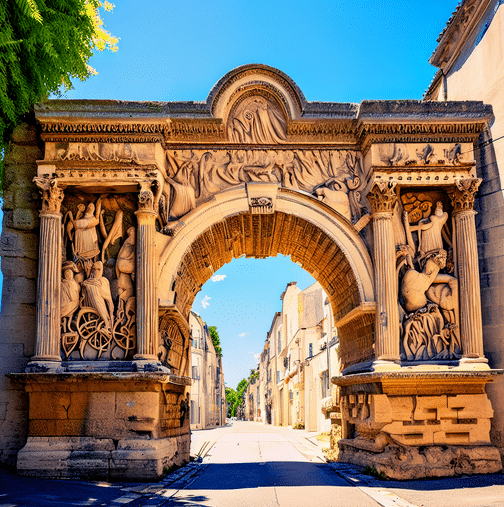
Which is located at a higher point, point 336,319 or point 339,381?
point 336,319

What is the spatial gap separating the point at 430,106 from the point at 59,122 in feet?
21.2

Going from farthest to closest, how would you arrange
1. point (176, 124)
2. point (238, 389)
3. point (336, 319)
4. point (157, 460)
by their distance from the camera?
point (238, 389), point (336, 319), point (176, 124), point (157, 460)

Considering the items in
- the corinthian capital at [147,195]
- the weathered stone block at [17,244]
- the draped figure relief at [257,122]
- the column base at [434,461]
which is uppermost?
the draped figure relief at [257,122]

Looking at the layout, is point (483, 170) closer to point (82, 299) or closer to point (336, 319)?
point (336, 319)

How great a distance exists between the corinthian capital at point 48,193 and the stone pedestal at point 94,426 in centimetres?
277

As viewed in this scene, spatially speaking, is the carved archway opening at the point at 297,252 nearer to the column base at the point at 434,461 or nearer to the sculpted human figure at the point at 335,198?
the sculpted human figure at the point at 335,198

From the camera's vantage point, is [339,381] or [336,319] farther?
[336,319]

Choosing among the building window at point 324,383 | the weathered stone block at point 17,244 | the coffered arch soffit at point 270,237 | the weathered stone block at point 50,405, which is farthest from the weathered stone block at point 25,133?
the building window at point 324,383

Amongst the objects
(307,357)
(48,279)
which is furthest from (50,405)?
(307,357)

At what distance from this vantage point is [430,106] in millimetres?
10945

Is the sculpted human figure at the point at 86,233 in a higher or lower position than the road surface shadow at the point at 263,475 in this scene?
higher

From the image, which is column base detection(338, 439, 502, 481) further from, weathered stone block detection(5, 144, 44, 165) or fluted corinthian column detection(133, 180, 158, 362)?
weathered stone block detection(5, 144, 44, 165)

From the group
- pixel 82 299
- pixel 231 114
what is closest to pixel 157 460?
pixel 82 299

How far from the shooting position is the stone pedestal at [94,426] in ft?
31.2
